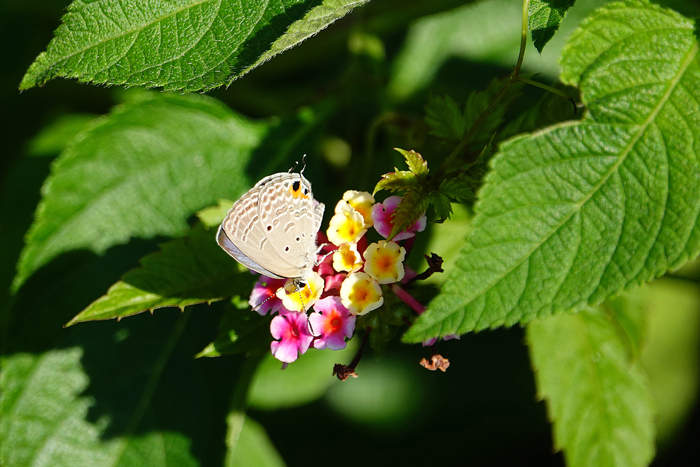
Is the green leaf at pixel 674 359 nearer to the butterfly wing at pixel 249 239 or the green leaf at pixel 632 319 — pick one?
the green leaf at pixel 632 319

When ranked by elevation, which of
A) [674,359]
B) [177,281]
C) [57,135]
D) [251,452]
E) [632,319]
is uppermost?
[177,281]

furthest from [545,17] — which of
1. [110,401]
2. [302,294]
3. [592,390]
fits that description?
[110,401]

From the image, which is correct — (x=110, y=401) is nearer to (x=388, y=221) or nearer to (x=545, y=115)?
(x=388, y=221)

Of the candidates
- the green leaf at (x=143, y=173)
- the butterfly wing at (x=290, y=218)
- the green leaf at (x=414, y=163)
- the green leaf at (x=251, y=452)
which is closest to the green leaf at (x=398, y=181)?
the green leaf at (x=414, y=163)

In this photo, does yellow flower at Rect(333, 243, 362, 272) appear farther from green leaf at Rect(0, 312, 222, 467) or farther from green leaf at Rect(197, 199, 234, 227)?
green leaf at Rect(0, 312, 222, 467)

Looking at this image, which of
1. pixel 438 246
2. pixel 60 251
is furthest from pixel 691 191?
pixel 60 251

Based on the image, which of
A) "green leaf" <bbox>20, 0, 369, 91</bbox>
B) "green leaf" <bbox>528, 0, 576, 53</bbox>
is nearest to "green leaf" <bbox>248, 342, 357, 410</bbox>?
"green leaf" <bbox>20, 0, 369, 91</bbox>
